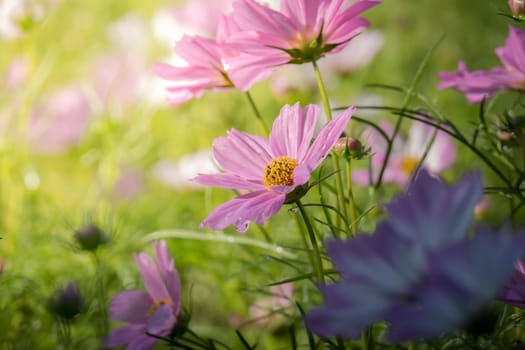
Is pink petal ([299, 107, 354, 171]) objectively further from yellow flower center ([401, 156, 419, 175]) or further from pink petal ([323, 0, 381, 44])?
yellow flower center ([401, 156, 419, 175])

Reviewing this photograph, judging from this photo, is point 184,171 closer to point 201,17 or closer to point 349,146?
point 201,17

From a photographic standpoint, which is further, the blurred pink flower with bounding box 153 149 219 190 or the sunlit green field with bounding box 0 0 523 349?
the blurred pink flower with bounding box 153 149 219 190

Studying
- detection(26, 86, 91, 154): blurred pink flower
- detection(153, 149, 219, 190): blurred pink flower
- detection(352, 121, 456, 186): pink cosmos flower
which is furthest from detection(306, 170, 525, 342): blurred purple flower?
detection(26, 86, 91, 154): blurred pink flower

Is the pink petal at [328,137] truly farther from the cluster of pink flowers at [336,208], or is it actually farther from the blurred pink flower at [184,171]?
the blurred pink flower at [184,171]

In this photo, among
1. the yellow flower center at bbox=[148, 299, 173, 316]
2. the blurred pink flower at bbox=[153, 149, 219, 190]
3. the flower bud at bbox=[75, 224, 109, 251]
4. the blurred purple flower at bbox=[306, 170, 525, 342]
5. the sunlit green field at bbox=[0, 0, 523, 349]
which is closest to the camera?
the blurred purple flower at bbox=[306, 170, 525, 342]

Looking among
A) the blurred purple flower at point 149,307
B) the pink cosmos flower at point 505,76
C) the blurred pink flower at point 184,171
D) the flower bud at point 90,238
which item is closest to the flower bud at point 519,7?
the pink cosmos flower at point 505,76

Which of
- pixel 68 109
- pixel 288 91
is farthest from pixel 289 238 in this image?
pixel 68 109

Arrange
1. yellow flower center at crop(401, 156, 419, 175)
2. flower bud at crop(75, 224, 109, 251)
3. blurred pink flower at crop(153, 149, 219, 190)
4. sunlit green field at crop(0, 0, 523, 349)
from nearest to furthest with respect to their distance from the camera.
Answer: flower bud at crop(75, 224, 109, 251) → sunlit green field at crop(0, 0, 523, 349) → yellow flower center at crop(401, 156, 419, 175) → blurred pink flower at crop(153, 149, 219, 190)

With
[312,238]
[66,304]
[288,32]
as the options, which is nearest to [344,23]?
[288,32]
